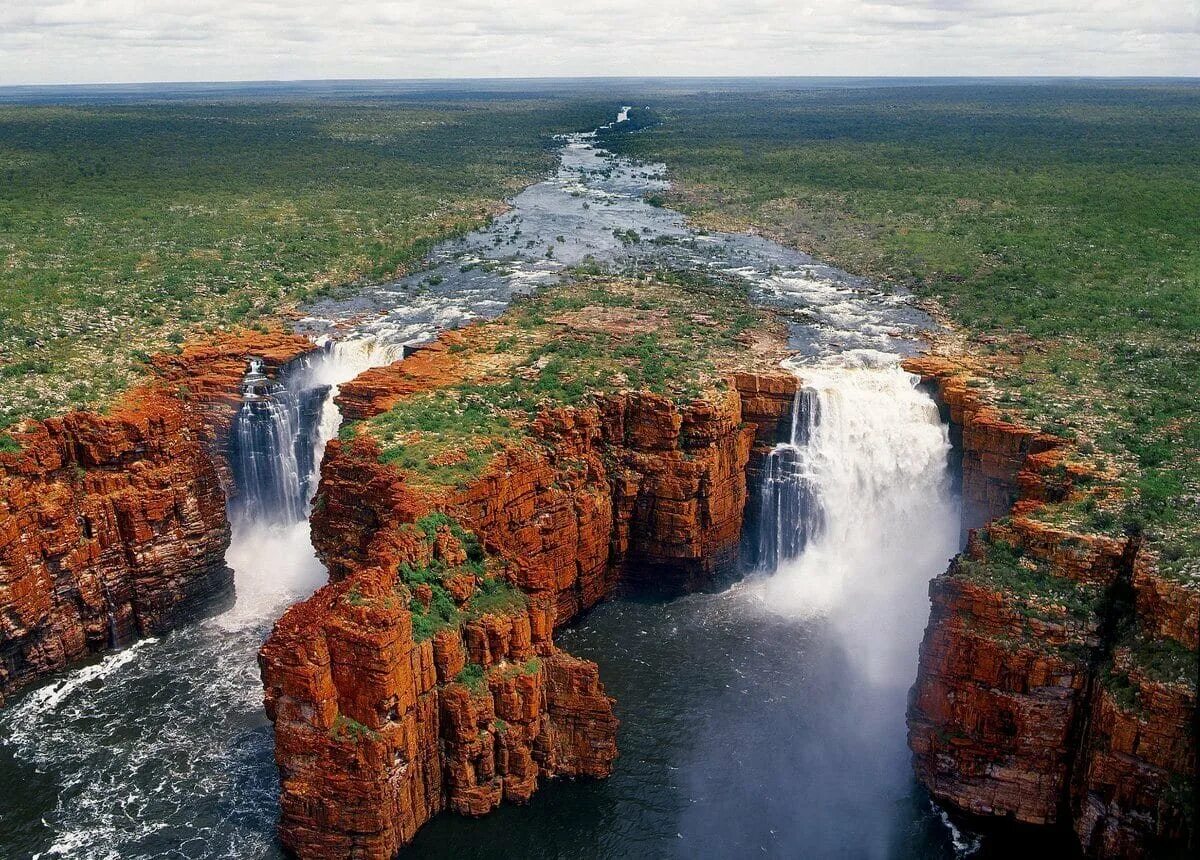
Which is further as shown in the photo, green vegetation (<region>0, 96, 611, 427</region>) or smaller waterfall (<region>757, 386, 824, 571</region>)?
green vegetation (<region>0, 96, 611, 427</region>)

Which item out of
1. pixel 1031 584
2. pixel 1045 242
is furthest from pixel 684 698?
pixel 1045 242

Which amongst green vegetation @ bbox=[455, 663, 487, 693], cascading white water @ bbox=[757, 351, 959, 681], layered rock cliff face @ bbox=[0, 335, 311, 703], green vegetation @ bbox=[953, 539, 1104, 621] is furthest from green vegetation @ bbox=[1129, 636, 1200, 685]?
layered rock cliff face @ bbox=[0, 335, 311, 703]

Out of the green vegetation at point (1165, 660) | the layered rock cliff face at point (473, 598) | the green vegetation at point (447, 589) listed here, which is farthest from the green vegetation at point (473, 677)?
the green vegetation at point (1165, 660)

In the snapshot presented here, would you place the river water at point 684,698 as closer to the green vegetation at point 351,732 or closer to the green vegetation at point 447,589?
A: the green vegetation at point 351,732

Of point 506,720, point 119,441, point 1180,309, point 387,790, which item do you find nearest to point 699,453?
point 506,720

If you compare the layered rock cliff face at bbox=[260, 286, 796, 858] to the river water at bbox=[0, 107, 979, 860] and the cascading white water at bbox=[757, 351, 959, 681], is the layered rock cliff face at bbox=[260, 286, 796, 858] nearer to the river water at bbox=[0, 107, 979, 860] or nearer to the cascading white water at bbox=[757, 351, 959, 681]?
the river water at bbox=[0, 107, 979, 860]
